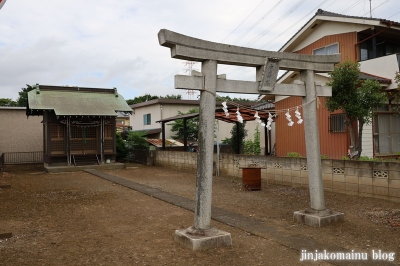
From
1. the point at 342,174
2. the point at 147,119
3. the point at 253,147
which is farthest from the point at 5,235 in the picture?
the point at 147,119

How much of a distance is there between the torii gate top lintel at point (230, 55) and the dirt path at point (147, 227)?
327cm

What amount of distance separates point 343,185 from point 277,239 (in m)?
4.68

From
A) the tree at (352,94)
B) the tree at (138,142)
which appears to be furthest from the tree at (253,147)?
the tree at (352,94)

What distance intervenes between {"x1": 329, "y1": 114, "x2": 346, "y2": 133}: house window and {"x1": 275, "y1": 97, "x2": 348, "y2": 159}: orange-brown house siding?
160 mm

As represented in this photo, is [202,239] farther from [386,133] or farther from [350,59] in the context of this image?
[350,59]

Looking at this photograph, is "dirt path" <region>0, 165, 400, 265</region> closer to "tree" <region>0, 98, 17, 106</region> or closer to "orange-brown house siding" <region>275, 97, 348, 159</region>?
"orange-brown house siding" <region>275, 97, 348, 159</region>

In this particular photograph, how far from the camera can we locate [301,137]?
15672mm

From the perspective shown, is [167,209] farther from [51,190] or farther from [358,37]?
[358,37]

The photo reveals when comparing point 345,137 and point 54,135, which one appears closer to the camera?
point 345,137

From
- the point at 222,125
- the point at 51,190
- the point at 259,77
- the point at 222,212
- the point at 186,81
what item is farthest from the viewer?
the point at 222,125

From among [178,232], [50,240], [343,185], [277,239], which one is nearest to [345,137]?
[343,185]

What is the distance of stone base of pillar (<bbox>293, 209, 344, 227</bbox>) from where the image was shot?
6804mm

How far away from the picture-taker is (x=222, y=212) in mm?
8141

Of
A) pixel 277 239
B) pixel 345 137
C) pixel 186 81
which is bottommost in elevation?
pixel 277 239
